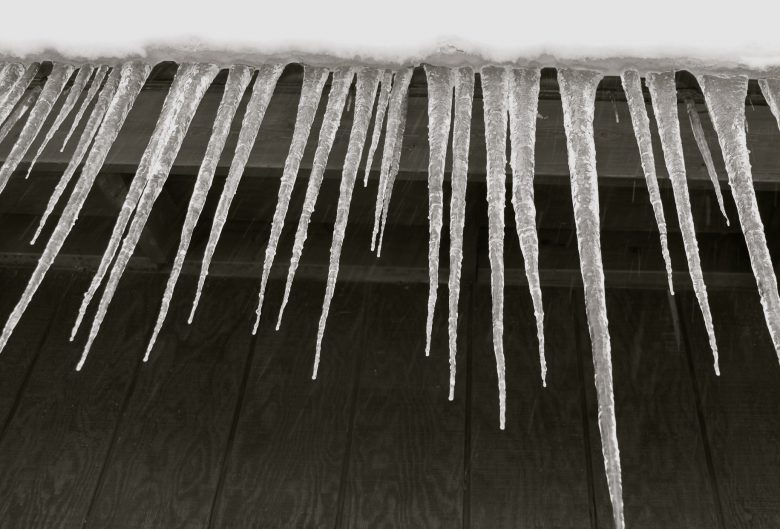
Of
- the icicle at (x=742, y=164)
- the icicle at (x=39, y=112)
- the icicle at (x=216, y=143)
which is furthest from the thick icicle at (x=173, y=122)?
the icicle at (x=742, y=164)

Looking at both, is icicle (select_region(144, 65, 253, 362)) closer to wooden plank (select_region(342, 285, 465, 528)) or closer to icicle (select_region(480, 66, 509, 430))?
icicle (select_region(480, 66, 509, 430))

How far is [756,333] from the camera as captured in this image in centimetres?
216

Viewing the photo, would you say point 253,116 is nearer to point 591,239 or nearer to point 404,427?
point 591,239

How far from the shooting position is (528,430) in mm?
2035

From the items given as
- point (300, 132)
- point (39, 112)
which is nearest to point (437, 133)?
point (300, 132)

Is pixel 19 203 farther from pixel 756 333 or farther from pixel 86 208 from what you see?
pixel 756 333

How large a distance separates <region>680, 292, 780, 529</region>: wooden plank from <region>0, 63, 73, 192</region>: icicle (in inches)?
56.4

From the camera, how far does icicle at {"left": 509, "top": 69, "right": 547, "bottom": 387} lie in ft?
3.69

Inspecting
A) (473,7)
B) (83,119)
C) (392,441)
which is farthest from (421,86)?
(392,441)

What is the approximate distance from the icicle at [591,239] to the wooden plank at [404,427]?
0.83 m

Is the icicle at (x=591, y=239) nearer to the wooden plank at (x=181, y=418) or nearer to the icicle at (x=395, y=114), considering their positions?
the icicle at (x=395, y=114)

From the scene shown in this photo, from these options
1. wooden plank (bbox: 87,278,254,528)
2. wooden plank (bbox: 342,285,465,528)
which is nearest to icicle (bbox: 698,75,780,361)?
wooden plank (bbox: 342,285,465,528)

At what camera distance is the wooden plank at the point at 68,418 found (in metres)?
1.97

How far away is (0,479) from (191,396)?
0.42m
